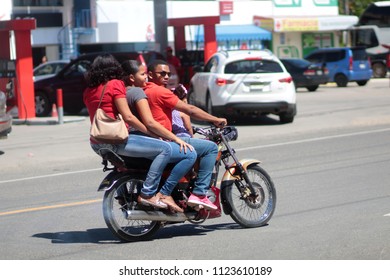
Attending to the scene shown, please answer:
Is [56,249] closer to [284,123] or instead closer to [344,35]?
[284,123]

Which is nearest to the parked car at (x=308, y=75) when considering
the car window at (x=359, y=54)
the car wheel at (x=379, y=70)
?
the car window at (x=359, y=54)

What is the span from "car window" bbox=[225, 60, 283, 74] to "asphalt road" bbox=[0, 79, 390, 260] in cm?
167

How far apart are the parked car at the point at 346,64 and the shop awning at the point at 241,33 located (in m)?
10.5

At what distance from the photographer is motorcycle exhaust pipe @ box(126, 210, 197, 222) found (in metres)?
8.26

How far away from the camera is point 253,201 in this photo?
8938 mm

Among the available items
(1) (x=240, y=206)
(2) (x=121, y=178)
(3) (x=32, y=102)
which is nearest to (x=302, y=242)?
(1) (x=240, y=206)

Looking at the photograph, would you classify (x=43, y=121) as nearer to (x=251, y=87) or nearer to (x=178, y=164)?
(x=251, y=87)

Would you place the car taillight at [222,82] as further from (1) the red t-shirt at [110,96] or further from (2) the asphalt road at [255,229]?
(1) the red t-shirt at [110,96]

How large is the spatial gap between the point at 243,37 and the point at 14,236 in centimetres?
4120

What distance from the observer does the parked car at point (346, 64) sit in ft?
123

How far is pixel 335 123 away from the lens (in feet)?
68.8

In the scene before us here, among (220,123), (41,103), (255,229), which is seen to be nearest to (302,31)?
(41,103)

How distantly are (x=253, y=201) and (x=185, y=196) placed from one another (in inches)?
29.9

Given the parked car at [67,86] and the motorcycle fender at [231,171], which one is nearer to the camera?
the motorcycle fender at [231,171]
